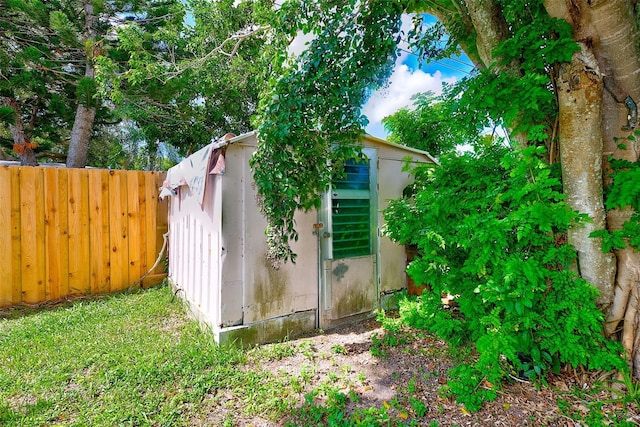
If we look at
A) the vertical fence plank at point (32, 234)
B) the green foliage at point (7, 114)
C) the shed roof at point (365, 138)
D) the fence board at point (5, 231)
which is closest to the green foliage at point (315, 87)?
the shed roof at point (365, 138)

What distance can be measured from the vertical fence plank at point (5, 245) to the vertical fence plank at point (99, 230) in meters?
0.86

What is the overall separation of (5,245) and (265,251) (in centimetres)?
365

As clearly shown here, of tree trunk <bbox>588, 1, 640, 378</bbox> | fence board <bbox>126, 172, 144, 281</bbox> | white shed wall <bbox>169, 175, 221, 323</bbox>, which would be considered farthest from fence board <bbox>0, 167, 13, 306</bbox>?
tree trunk <bbox>588, 1, 640, 378</bbox>

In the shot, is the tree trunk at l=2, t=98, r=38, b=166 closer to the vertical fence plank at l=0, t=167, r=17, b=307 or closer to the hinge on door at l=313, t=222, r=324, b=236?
the vertical fence plank at l=0, t=167, r=17, b=307

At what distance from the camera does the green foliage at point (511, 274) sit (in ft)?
6.53

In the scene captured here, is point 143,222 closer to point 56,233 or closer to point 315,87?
point 56,233

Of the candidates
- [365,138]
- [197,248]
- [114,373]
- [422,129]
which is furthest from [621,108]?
[114,373]

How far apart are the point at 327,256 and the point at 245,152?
4.86ft

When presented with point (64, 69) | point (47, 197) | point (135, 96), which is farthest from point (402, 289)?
point (64, 69)

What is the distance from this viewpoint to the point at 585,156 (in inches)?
80.9

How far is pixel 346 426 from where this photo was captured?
1.95 meters

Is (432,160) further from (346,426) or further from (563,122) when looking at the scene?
(346,426)

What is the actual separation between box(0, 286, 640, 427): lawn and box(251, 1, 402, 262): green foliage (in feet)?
4.10

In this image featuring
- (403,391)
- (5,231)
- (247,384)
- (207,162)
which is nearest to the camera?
(403,391)
